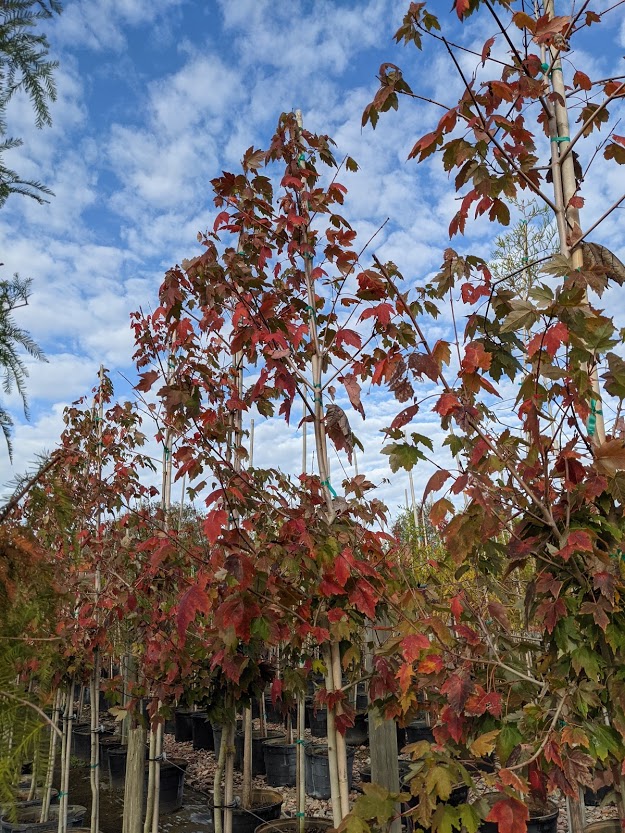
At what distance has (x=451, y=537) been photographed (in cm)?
182

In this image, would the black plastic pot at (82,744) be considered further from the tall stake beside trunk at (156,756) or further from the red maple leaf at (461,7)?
the red maple leaf at (461,7)

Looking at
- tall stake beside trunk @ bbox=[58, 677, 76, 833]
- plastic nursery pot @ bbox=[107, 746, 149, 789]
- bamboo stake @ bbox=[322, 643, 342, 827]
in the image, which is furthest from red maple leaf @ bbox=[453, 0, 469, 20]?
plastic nursery pot @ bbox=[107, 746, 149, 789]

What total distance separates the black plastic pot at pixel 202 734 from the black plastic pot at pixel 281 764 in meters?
1.79

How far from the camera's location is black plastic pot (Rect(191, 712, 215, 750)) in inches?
318

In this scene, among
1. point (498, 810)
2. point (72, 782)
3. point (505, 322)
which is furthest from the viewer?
point (72, 782)

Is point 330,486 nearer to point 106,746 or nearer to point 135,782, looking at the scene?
point 135,782

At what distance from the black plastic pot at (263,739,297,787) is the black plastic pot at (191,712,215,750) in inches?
70.7

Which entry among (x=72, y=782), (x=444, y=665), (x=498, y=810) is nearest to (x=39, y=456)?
(x=444, y=665)

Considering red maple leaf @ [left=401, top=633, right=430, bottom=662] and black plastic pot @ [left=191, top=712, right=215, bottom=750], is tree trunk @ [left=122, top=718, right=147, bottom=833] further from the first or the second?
black plastic pot @ [left=191, top=712, right=215, bottom=750]

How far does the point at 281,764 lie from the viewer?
643 cm

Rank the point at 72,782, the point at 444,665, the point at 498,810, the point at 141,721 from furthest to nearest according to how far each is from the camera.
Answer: the point at 72,782
the point at 141,721
the point at 444,665
the point at 498,810

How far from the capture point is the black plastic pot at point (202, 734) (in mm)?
8070

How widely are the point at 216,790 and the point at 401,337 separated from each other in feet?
10.4

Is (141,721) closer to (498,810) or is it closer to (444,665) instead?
(444,665)
